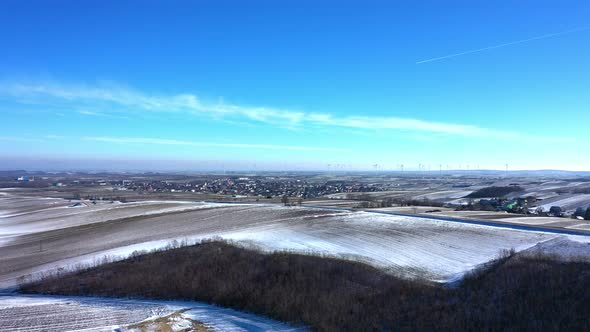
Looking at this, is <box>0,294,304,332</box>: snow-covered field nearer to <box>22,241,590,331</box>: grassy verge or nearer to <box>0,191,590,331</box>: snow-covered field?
<box>0,191,590,331</box>: snow-covered field

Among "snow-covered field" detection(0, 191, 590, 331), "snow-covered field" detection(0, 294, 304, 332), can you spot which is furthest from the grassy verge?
"snow-covered field" detection(0, 191, 590, 331)

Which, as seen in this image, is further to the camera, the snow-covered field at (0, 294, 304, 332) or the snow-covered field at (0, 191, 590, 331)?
the snow-covered field at (0, 191, 590, 331)

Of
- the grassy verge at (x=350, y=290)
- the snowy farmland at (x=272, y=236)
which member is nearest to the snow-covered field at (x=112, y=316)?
the grassy verge at (x=350, y=290)

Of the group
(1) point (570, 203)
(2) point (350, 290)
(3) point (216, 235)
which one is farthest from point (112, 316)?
(1) point (570, 203)

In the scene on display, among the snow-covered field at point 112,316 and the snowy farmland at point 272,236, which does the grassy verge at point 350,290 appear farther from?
the snowy farmland at point 272,236

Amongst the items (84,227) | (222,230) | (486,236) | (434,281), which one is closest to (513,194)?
(486,236)

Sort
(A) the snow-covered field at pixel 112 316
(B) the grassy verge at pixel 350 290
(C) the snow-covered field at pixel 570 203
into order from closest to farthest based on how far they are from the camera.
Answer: (A) the snow-covered field at pixel 112 316
(B) the grassy verge at pixel 350 290
(C) the snow-covered field at pixel 570 203
